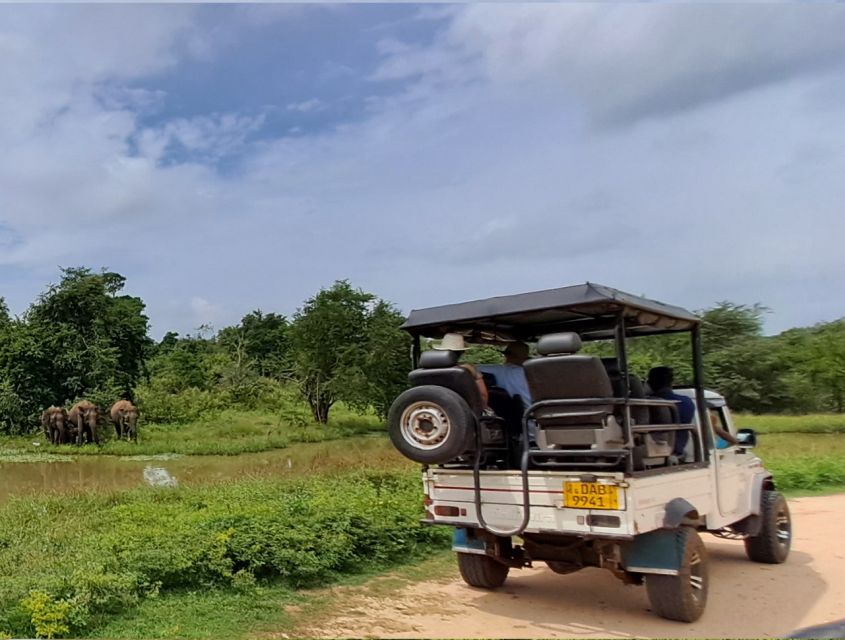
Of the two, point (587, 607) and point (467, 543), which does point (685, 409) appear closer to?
point (587, 607)

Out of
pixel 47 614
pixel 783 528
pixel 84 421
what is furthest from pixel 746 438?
pixel 84 421

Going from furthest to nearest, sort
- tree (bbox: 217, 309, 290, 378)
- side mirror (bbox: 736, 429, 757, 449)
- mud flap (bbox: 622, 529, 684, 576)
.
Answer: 1. tree (bbox: 217, 309, 290, 378)
2. side mirror (bbox: 736, 429, 757, 449)
3. mud flap (bbox: 622, 529, 684, 576)

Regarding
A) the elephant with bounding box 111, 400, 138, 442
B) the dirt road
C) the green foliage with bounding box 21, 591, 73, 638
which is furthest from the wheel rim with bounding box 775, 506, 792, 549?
the elephant with bounding box 111, 400, 138, 442

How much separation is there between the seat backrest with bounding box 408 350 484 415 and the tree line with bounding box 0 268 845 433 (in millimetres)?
29218

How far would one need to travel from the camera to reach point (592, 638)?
223 inches

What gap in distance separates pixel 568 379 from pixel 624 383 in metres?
0.46

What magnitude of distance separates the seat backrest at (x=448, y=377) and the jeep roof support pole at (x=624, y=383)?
114 cm

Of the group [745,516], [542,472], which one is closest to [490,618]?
[542,472]

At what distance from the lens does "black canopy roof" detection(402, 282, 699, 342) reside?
5.81 m

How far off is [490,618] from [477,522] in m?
0.81

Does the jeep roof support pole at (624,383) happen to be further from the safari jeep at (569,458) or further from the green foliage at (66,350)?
the green foliage at (66,350)

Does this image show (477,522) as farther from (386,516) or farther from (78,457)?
(78,457)

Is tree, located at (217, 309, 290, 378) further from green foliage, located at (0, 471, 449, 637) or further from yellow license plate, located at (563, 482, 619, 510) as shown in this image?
yellow license plate, located at (563, 482, 619, 510)

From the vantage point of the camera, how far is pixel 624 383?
5.71 metres
